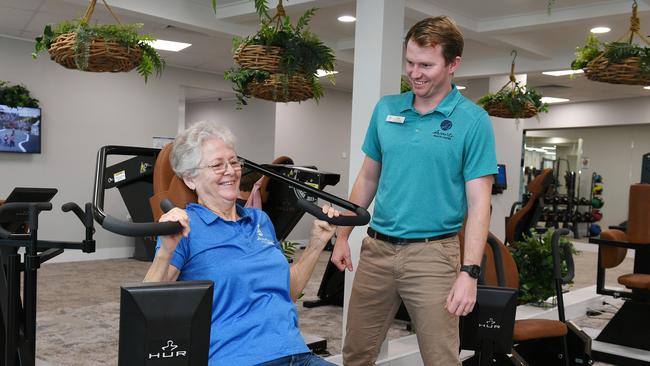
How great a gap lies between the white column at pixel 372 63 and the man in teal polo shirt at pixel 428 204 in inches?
44.1

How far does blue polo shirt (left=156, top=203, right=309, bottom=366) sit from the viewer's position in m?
1.55

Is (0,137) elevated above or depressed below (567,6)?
below

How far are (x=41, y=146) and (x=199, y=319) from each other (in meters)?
6.83

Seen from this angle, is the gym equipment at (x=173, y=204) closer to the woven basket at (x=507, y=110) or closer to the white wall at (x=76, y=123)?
the woven basket at (x=507, y=110)

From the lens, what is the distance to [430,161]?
1.97 meters

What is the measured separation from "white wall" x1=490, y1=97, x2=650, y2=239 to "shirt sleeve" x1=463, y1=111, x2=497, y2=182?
20.2 feet

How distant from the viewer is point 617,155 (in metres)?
11.6

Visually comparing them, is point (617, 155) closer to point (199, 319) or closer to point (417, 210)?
point (417, 210)

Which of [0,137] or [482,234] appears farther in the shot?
[0,137]

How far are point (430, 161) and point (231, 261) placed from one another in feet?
2.38

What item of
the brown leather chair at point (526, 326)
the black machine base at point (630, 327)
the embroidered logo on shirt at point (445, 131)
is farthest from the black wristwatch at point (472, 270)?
the black machine base at point (630, 327)

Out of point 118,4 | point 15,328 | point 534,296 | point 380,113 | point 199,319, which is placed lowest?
point 534,296

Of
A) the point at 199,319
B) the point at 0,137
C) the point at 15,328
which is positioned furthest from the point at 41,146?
the point at 199,319

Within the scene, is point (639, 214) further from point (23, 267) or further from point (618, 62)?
point (23, 267)
